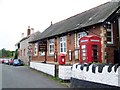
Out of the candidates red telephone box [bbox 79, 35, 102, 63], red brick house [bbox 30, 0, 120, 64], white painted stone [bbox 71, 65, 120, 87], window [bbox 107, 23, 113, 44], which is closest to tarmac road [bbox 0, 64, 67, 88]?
white painted stone [bbox 71, 65, 120, 87]

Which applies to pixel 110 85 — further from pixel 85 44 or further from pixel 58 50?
pixel 58 50

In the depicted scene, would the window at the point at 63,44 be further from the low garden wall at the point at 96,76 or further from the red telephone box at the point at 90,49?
the low garden wall at the point at 96,76

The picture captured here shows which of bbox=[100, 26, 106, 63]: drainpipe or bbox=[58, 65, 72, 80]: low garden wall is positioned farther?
bbox=[100, 26, 106, 63]: drainpipe

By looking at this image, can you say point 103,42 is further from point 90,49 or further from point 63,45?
point 63,45

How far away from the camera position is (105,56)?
18.7 metres

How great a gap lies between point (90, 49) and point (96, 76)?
267 inches

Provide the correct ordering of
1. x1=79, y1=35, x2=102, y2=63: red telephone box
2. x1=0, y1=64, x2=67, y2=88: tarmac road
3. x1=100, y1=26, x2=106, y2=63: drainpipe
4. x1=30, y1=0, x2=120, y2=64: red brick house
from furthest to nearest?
x1=30, y1=0, x2=120, y2=64: red brick house, x1=100, y1=26, x2=106, y2=63: drainpipe, x1=79, y1=35, x2=102, y2=63: red telephone box, x1=0, y1=64, x2=67, y2=88: tarmac road

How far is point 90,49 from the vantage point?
678 inches

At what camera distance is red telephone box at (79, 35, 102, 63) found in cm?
1717

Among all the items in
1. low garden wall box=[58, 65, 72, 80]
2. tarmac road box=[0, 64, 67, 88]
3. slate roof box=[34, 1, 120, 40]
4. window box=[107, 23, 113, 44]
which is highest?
slate roof box=[34, 1, 120, 40]

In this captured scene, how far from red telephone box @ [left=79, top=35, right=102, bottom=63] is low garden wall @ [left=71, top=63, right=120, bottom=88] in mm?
4219

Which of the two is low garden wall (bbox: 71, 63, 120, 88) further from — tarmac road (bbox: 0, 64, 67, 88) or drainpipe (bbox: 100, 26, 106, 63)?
drainpipe (bbox: 100, 26, 106, 63)

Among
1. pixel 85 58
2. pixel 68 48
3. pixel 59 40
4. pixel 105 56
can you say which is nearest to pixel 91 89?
pixel 85 58

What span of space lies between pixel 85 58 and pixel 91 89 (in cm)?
680
